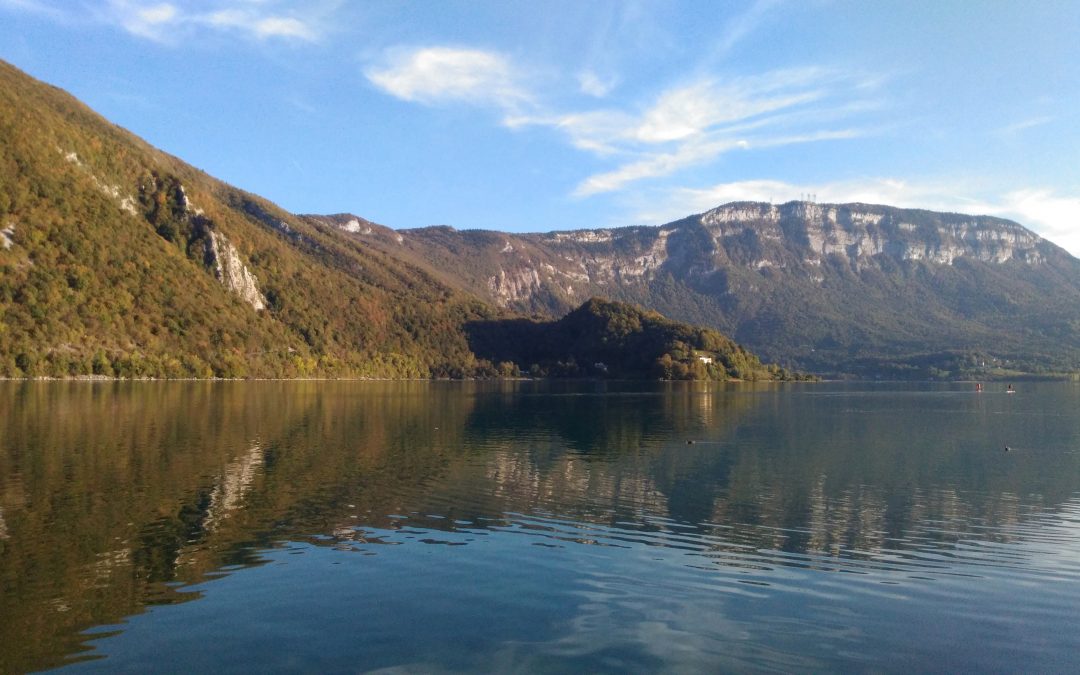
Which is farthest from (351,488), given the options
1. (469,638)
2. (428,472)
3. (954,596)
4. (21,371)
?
(21,371)

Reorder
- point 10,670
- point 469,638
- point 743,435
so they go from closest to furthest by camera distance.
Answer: point 10,670 → point 469,638 → point 743,435

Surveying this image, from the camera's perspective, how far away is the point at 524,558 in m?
23.8

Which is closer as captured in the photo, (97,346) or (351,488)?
(351,488)

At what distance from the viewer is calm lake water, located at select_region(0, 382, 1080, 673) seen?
1642cm

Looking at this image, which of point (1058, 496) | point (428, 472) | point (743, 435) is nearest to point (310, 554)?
point (428, 472)

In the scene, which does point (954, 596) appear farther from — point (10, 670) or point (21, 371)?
point (21, 371)

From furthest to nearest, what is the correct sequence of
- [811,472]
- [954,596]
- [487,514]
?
[811,472] < [487,514] < [954,596]

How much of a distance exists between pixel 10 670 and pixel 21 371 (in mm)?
148395

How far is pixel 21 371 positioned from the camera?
139m

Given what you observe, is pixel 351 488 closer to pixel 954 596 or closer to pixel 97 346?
A: pixel 954 596

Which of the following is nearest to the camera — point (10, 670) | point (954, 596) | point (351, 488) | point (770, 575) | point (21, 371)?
point (10, 670)

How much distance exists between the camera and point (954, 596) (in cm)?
2047

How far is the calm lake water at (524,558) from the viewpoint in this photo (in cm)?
1642

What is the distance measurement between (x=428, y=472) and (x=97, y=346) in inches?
5779
